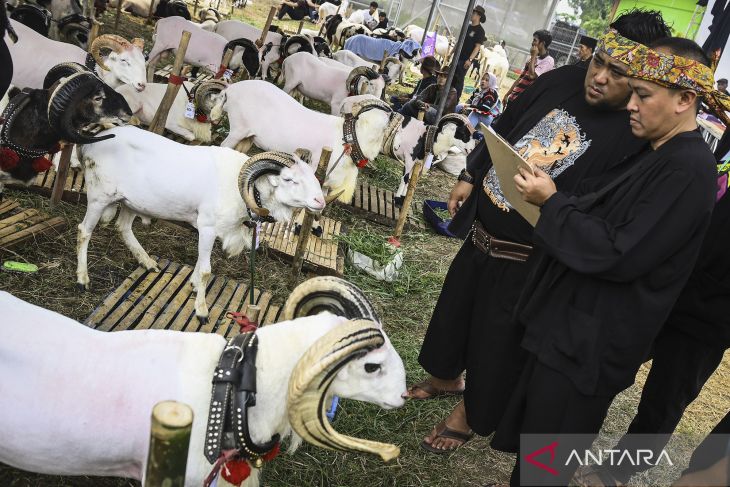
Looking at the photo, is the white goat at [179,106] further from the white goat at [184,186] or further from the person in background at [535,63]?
the person in background at [535,63]

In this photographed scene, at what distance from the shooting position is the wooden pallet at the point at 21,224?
14.6 feet

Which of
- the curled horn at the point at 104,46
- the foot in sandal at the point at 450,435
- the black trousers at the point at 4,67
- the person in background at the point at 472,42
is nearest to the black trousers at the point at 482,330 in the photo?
the foot in sandal at the point at 450,435

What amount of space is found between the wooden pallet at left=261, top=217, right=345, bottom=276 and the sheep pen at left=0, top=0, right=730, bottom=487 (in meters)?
0.13

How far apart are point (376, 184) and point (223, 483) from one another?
22.5ft

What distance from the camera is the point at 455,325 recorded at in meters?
3.69

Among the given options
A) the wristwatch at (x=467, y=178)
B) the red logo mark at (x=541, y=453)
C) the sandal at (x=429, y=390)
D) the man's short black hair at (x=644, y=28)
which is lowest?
the sandal at (x=429, y=390)

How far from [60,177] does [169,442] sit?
14.2ft

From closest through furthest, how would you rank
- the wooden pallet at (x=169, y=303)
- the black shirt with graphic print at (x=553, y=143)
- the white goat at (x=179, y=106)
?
the black shirt with graphic print at (x=553, y=143) → the wooden pallet at (x=169, y=303) → the white goat at (x=179, y=106)

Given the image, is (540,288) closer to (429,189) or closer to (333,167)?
(333,167)

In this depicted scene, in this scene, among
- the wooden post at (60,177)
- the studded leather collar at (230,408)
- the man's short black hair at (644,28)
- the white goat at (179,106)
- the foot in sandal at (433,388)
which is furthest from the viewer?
the white goat at (179,106)

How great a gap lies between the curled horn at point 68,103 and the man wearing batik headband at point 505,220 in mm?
2458

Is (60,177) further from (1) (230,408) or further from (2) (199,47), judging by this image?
(2) (199,47)

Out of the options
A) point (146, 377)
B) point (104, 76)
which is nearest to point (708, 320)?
point (146, 377)

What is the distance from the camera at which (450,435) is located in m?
3.85
